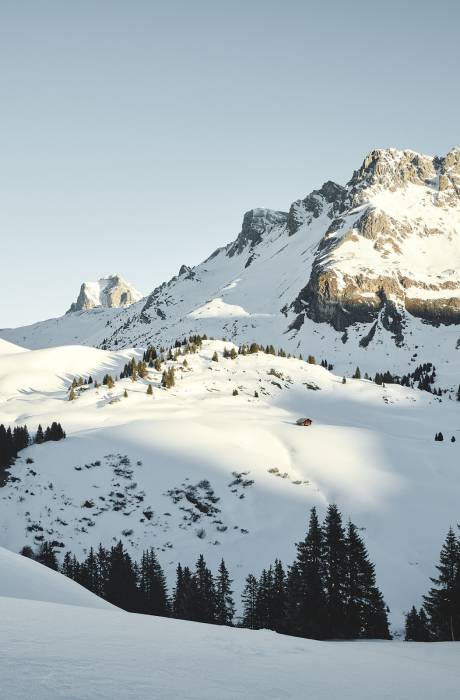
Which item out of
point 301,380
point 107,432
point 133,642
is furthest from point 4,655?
point 301,380

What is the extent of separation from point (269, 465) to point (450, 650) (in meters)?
55.0

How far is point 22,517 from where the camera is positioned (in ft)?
192

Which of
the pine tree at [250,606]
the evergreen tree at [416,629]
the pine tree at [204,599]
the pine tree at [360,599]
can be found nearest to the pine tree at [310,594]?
the pine tree at [360,599]

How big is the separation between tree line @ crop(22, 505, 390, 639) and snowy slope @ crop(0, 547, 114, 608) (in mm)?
19618

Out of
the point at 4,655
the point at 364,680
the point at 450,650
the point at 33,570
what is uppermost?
the point at 4,655

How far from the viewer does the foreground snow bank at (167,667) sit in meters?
5.43

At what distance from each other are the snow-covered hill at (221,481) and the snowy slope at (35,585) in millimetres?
39227

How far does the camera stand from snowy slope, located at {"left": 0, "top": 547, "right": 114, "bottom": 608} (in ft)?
A: 49.3

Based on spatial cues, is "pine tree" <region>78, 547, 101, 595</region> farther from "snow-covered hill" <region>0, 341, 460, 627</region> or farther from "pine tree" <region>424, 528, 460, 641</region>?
"pine tree" <region>424, 528, 460, 641</region>

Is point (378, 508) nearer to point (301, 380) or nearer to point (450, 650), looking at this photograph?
point (450, 650)

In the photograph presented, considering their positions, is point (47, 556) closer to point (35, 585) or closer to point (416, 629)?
point (416, 629)

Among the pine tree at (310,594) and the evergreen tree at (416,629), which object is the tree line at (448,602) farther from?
the evergreen tree at (416,629)

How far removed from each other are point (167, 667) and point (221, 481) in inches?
2516

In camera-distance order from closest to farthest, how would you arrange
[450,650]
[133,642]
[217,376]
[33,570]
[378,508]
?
[133,642], [33,570], [450,650], [378,508], [217,376]
